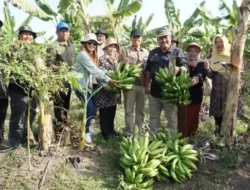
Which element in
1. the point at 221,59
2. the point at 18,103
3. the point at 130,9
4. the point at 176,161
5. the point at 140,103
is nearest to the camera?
the point at 176,161

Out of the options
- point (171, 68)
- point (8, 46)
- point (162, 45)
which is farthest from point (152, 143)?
point (8, 46)

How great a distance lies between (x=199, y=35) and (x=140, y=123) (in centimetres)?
549

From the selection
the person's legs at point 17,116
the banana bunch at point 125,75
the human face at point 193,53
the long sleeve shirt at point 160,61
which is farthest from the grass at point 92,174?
the human face at point 193,53

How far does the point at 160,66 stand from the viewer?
17.8 ft

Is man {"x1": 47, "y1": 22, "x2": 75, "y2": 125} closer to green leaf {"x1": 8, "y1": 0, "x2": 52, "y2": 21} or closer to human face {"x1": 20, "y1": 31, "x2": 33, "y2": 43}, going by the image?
human face {"x1": 20, "y1": 31, "x2": 33, "y2": 43}

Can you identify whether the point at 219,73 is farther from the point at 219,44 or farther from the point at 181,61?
the point at 181,61

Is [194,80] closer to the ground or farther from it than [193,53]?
closer to the ground

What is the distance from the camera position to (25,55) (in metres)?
4.72

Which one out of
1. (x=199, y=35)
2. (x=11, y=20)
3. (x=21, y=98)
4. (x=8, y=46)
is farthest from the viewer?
(x=199, y=35)

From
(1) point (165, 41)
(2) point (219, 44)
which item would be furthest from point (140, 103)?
(2) point (219, 44)

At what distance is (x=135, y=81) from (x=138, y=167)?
1.72m

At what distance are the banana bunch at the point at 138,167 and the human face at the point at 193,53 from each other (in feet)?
5.88

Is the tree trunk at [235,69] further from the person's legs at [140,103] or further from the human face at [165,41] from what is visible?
the person's legs at [140,103]

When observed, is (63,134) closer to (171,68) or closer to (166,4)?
(171,68)
